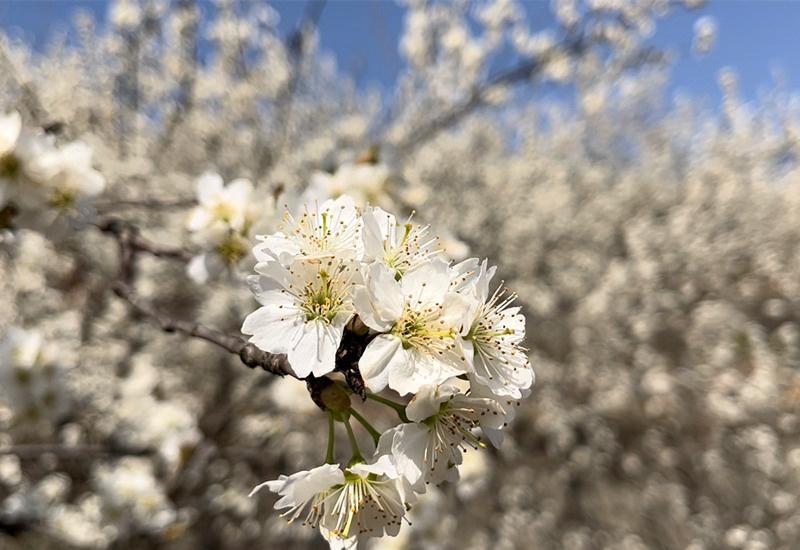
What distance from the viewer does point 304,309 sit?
0.81m

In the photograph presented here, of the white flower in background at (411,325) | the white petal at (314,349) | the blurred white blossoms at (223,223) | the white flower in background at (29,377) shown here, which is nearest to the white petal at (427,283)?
the white flower in background at (411,325)

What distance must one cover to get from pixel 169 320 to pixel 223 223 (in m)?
0.47

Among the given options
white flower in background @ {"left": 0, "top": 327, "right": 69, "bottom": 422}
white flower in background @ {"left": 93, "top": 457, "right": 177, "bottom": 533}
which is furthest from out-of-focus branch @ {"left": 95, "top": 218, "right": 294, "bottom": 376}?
white flower in background @ {"left": 93, "top": 457, "right": 177, "bottom": 533}

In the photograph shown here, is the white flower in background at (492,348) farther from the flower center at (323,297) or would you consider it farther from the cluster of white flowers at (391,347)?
the flower center at (323,297)

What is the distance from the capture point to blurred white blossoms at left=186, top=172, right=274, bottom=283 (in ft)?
5.05

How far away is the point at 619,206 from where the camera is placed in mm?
8102

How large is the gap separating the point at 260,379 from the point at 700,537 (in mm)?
3089

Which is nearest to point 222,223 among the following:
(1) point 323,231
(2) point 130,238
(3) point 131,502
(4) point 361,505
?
(2) point 130,238

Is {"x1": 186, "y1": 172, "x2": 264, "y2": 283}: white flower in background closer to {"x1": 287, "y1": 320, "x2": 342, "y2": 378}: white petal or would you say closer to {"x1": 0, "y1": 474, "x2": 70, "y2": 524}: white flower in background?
{"x1": 287, "y1": 320, "x2": 342, "y2": 378}: white petal

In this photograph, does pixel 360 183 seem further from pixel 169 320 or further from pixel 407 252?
pixel 407 252

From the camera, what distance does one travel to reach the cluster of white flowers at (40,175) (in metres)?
1.27

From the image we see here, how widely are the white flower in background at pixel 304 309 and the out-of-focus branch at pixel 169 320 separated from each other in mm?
32

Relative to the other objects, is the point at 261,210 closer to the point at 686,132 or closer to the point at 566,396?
the point at 566,396

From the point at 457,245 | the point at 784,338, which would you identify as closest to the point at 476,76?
the point at 784,338
